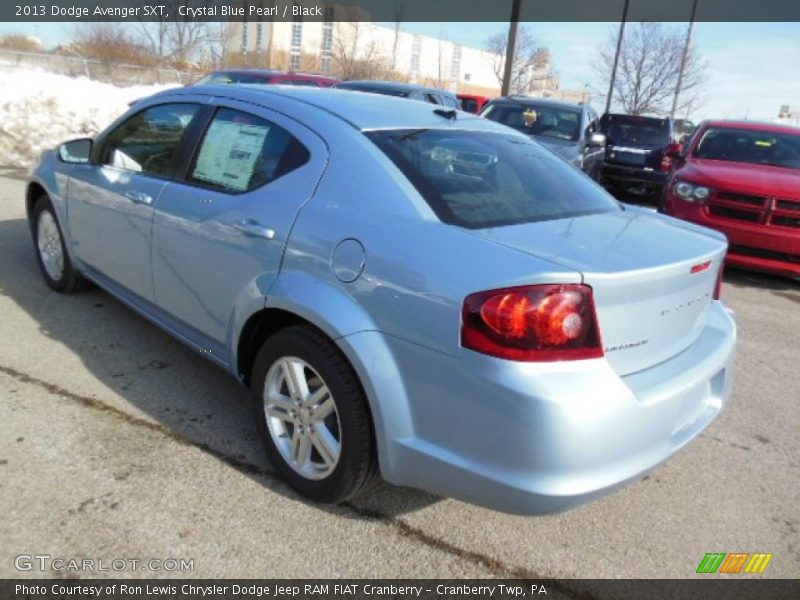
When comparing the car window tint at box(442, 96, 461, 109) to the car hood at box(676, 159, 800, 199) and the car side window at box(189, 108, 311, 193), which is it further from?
the car side window at box(189, 108, 311, 193)

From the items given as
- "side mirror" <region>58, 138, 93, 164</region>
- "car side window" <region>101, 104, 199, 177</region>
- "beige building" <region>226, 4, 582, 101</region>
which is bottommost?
"side mirror" <region>58, 138, 93, 164</region>

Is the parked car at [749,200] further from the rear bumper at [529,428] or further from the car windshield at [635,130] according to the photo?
the car windshield at [635,130]

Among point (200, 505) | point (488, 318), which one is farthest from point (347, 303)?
point (200, 505)

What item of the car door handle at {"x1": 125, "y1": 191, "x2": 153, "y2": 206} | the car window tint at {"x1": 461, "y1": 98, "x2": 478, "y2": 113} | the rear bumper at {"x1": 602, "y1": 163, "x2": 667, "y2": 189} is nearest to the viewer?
the car door handle at {"x1": 125, "y1": 191, "x2": 153, "y2": 206}

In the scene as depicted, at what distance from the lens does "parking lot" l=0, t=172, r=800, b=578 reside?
2.35 meters

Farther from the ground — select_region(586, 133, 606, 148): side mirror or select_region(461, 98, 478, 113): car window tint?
select_region(461, 98, 478, 113): car window tint

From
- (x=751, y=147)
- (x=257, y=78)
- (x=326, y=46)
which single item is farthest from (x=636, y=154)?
(x=326, y=46)

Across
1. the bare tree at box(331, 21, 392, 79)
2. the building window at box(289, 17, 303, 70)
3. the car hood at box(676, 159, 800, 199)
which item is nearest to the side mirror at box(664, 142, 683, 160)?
the car hood at box(676, 159, 800, 199)

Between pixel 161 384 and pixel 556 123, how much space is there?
26.4ft

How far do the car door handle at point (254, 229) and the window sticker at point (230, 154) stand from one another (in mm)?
208

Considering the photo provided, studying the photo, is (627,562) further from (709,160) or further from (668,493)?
(709,160)

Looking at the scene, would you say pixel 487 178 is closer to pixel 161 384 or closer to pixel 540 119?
pixel 161 384

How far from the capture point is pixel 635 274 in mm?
2109

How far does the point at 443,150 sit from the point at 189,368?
6.65 ft
